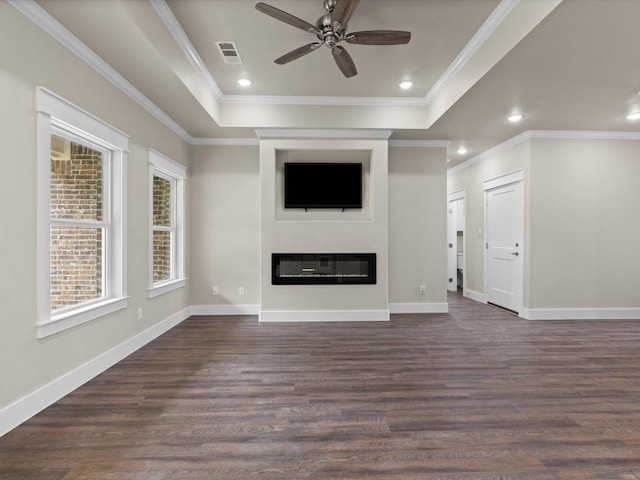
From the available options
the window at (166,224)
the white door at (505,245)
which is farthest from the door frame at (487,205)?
the window at (166,224)

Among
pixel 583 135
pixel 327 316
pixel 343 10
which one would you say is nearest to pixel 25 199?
pixel 343 10

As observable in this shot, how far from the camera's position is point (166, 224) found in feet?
15.1

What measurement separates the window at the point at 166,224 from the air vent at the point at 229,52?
4.37ft

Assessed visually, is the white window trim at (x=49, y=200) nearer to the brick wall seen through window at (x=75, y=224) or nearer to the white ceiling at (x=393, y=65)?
the brick wall seen through window at (x=75, y=224)

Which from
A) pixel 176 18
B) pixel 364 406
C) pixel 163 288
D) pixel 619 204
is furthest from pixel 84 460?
pixel 619 204

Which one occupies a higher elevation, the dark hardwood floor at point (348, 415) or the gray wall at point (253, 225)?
the gray wall at point (253, 225)

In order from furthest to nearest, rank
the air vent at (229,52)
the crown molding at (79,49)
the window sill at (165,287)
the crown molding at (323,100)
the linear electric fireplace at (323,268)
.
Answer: the linear electric fireplace at (323,268)
the crown molding at (323,100)
the window sill at (165,287)
the air vent at (229,52)
the crown molding at (79,49)

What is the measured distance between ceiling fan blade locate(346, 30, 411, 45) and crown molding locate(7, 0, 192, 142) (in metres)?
2.01

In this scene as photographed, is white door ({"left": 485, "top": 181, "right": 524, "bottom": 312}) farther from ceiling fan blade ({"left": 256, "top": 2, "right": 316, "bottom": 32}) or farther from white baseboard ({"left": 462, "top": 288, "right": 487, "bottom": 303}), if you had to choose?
ceiling fan blade ({"left": 256, "top": 2, "right": 316, "bottom": 32})

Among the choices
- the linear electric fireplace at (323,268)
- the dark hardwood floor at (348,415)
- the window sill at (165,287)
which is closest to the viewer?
the dark hardwood floor at (348,415)

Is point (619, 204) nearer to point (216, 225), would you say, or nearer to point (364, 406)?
point (364, 406)

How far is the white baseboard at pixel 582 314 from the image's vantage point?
15.8 feet

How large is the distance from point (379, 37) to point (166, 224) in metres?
3.42

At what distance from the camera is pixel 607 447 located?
1893 mm
